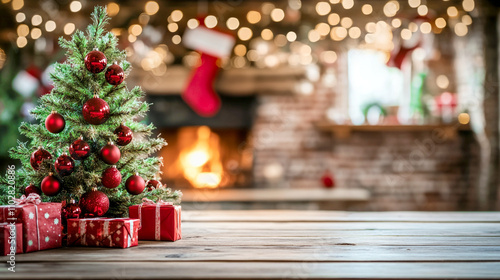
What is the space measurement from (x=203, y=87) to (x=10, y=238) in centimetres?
348

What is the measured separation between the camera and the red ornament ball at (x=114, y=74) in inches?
52.9

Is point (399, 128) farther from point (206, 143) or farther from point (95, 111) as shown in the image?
point (95, 111)

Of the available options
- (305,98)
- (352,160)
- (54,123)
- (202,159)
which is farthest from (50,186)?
(352,160)

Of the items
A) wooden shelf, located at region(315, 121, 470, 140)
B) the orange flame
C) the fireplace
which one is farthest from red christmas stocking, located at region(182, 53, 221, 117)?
wooden shelf, located at region(315, 121, 470, 140)

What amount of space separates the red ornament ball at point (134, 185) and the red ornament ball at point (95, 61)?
0.33m

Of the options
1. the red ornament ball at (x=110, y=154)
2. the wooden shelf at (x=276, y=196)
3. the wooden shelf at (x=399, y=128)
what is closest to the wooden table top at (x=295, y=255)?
the red ornament ball at (x=110, y=154)

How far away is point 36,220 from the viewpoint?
1158 mm

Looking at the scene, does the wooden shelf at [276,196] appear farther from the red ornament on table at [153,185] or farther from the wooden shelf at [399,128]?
the red ornament on table at [153,185]

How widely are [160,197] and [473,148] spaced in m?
4.24

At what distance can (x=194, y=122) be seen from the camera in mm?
4852

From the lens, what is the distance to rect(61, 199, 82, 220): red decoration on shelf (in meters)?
1.28

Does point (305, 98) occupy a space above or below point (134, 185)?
above

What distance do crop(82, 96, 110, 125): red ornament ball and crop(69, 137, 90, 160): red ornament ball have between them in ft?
0.22

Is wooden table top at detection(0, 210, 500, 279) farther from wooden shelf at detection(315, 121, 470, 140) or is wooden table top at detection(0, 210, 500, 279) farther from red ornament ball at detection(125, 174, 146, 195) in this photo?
wooden shelf at detection(315, 121, 470, 140)
